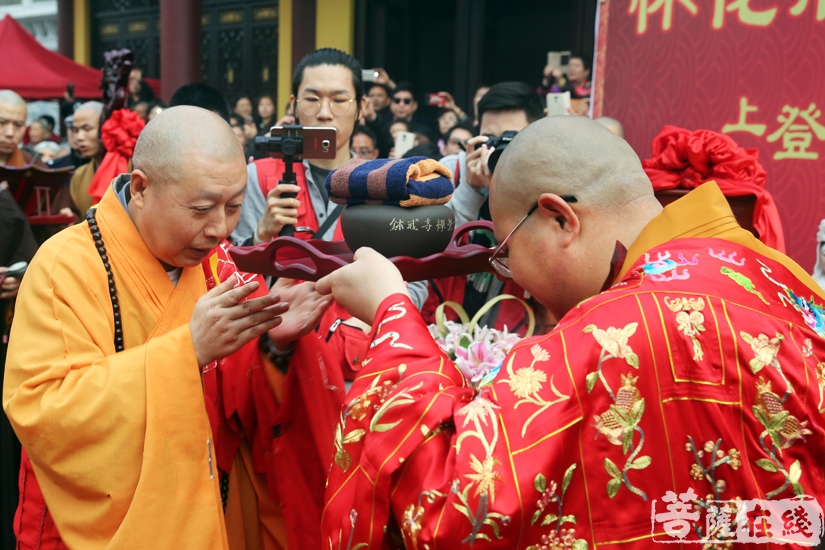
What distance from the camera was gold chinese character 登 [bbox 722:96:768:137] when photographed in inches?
131

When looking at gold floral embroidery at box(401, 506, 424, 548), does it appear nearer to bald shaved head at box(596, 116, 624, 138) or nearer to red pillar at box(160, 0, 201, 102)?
bald shaved head at box(596, 116, 624, 138)

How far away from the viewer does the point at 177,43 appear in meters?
9.34

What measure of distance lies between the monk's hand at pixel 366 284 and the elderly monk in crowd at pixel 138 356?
0.53ft

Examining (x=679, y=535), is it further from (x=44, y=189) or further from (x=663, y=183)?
(x=44, y=189)

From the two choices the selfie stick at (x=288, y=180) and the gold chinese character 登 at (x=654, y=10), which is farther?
the gold chinese character 登 at (x=654, y=10)

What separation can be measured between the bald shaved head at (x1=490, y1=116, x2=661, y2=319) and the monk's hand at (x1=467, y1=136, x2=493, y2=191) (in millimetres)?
1419

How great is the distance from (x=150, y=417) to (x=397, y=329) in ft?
A: 2.12

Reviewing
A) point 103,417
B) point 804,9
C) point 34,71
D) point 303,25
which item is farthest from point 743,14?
point 34,71

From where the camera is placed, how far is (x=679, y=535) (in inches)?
49.5

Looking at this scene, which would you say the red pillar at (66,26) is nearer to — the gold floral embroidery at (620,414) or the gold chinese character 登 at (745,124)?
the gold chinese character 登 at (745,124)

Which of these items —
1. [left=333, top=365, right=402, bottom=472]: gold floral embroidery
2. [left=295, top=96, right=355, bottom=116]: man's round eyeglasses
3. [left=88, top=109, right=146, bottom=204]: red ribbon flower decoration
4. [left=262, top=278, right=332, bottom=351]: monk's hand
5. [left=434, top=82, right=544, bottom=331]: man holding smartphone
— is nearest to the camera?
[left=333, top=365, right=402, bottom=472]: gold floral embroidery

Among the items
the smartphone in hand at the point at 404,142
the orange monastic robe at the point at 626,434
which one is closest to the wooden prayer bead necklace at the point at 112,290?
the orange monastic robe at the point at 626,434

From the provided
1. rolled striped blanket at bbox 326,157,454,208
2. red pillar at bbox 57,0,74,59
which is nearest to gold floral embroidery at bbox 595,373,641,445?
rolled striped blanket at bbox 326,157,454,208

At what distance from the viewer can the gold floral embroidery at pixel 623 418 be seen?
1.23 meters
